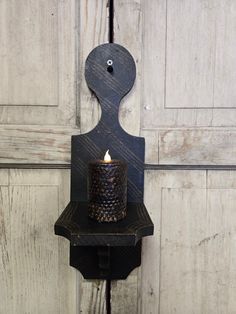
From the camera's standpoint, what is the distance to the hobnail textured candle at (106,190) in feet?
1.32

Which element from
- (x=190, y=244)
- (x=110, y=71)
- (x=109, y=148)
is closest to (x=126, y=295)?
(x=190, y=244)

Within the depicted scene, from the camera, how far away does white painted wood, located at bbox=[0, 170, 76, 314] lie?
19.7 inches

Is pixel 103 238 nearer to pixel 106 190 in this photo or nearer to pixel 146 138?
pixel 106 190

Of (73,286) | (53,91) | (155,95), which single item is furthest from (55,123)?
(73,286)

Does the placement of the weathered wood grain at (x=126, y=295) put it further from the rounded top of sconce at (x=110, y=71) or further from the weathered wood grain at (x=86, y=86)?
the rounded top of sconce at (x=110, y=71)

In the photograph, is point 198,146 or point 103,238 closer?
point 103,238

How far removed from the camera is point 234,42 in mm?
483

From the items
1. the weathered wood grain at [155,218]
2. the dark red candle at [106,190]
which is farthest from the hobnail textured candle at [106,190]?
the weathered wood grain at [155,218]

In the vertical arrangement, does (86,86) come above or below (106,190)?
above

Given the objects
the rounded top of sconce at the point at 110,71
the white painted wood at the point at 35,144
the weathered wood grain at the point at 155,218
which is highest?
the rounded top of sconce at the point at 110,71

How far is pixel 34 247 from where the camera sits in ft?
1.67

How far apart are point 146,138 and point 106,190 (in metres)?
0.13

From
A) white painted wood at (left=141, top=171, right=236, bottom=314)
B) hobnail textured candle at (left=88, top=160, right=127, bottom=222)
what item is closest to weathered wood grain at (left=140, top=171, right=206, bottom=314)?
white painted wood at (left=141, top=171, right=236, bottom=314)

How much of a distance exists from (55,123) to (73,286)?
26 centimetres
